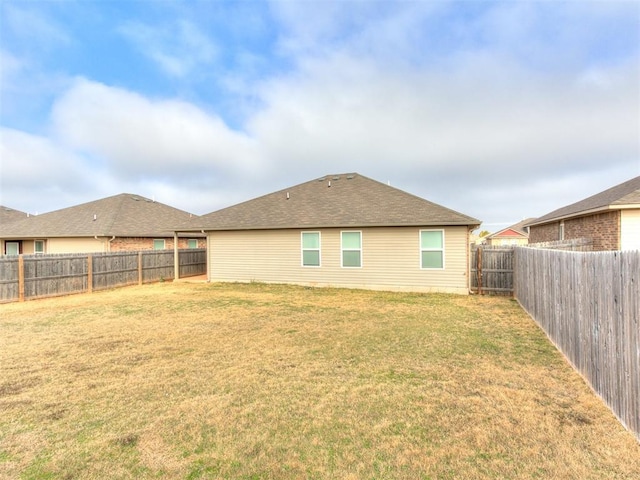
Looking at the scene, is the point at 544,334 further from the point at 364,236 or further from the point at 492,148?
the point at 492,148

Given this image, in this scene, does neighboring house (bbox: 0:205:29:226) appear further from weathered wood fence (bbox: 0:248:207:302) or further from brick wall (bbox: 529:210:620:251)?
brick wall (bbox: 529:210:620:251)

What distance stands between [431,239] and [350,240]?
3219mm

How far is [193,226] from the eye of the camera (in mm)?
15586

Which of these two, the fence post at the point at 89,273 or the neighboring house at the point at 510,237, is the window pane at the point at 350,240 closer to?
the fence post at the point at 89,273

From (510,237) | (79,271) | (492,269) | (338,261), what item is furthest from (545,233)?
(79,271)

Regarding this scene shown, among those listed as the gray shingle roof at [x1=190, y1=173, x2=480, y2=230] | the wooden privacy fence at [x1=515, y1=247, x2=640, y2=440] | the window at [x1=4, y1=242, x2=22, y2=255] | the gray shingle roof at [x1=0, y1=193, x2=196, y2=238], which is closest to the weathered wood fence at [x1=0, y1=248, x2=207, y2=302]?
the gray shingle roof at [x1=0, y1=193, x2=196, y2=238]

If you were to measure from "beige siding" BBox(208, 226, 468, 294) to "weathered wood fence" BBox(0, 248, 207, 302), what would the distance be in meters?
3.10

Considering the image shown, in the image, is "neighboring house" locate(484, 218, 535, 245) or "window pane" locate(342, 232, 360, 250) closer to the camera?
"window pane" locate(342, 232, 360, 250)

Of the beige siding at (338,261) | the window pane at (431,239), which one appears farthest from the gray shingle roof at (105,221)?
the window pane at (431,239)

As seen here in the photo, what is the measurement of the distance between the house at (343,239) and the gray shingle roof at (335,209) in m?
0.04

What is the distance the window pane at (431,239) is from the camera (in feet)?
40.0

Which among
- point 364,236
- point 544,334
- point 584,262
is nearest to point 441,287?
point 364,236

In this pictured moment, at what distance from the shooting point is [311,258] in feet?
45.7

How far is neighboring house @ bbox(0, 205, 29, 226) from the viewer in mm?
26962
